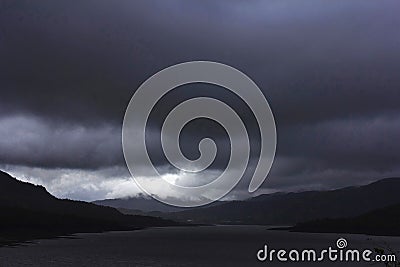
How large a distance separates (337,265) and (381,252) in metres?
149

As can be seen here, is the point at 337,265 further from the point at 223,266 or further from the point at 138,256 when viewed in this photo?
the point at 138,256

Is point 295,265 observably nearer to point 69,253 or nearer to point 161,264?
point 161,264

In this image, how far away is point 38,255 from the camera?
184000 mm

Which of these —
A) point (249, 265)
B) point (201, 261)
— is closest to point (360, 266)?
point (249, 265)

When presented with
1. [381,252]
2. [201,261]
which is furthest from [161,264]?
[381,252]

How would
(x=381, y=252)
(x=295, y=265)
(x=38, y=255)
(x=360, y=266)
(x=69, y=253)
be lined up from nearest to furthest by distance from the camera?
1. (x=381, y=252)
2. (x=360, y=266)
3. (x=295, y=265)
4. (x=38, y=255)
5. (x=69, y=253)

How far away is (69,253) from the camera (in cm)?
19688

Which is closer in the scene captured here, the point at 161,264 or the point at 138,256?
the point at 161,264

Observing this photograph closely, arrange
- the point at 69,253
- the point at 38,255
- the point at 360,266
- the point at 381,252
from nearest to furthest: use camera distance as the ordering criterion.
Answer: the point at 381,252 < the point at 360,266 < the point at 38,255 < the point at 69,253

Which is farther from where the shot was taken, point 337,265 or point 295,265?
point 295,265

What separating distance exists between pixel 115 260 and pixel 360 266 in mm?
86672

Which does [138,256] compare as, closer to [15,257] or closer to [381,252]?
[15,257]

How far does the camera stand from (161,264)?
158m

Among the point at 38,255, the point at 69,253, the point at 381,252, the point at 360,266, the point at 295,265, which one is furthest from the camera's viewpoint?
the point at 69,253
